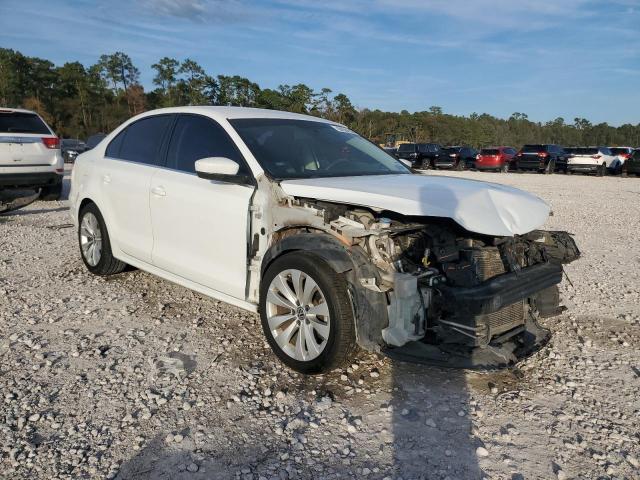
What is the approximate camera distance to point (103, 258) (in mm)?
5527

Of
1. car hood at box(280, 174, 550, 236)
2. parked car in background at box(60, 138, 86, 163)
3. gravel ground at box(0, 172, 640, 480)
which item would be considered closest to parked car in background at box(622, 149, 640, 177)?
gravel ground at box(0, 172, 640, 480)

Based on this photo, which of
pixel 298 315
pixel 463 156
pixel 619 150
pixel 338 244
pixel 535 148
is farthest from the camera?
pixel 463 156

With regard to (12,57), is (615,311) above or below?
below

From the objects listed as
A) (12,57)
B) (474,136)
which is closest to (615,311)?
(12,57)

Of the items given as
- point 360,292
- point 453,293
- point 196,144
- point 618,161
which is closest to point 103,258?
point 196,144

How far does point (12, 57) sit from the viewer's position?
6894 centimetres

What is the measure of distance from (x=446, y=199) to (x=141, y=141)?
126 inches

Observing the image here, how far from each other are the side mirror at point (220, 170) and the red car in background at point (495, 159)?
29.7 m

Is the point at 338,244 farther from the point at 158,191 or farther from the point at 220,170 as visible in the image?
the point at 158,191

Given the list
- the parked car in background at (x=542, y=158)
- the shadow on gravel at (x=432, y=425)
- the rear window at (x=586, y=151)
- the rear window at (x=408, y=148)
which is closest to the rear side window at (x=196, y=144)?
the shadow on gravel at (x=432, y=425)

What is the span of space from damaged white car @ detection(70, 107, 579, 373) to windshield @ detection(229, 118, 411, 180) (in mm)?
16

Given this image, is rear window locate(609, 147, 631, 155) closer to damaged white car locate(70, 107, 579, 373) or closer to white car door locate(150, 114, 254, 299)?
damaged white car locate(70, 107, 579, 373)

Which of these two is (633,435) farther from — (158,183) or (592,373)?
(158,183)

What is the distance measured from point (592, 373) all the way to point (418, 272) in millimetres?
1580
